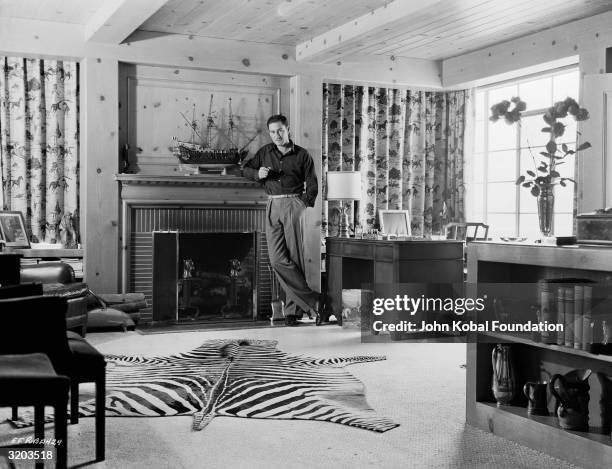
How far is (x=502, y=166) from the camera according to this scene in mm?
8078

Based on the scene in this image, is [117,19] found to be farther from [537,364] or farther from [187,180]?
[537,364]

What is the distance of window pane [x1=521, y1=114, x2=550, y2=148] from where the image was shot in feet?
24.7

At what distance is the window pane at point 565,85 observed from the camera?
715 centimetres

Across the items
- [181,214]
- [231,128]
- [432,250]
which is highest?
[231,128]

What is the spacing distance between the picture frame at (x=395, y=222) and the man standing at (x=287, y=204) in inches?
37.9

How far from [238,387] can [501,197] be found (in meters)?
4.64

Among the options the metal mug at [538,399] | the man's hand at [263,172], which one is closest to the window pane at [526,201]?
the man's hand at [263,172]

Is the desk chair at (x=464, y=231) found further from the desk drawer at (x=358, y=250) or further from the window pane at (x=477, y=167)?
the desk drawer at (x=358, y=250)

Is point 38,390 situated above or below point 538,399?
above

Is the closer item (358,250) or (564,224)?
(358,250)

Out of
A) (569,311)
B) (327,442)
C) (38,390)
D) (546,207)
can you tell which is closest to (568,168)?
(546,207)

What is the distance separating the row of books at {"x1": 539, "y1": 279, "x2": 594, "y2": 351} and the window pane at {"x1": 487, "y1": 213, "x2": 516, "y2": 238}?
4.82 m

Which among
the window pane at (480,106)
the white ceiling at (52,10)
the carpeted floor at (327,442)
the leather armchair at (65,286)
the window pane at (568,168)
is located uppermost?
→ the white ceiling at (52,10)

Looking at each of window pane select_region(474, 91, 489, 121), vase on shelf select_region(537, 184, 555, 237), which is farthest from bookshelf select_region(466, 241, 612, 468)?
window pane select_region(474, 91, 489, 121)
